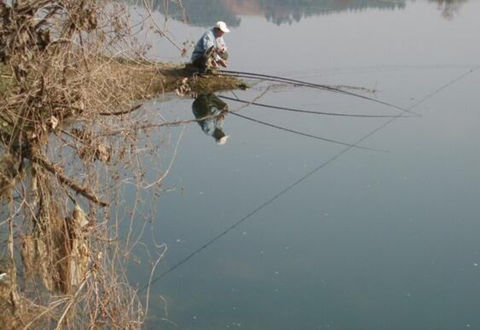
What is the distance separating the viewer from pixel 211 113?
23.6 feet

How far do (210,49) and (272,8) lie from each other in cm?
749

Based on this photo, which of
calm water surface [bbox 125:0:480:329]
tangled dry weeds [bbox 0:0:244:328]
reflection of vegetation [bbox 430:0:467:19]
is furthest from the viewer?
reflection of vegetation [bbox 430:0:467:19]

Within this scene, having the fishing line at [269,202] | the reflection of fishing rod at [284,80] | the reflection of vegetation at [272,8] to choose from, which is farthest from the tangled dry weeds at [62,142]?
the reflection of vegetation at [272,8]

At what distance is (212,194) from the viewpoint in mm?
5352

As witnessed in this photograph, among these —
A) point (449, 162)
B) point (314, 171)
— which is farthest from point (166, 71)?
point (449, 162)

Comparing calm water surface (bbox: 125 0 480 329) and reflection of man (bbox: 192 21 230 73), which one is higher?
reflection of man (bbox: 192 21 230 73)

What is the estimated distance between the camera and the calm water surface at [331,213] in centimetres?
393

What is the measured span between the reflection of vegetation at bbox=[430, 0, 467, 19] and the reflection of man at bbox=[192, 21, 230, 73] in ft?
24.4

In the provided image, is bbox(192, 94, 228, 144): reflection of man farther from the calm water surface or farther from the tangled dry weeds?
the tangled dry weeds

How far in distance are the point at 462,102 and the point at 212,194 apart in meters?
3.39

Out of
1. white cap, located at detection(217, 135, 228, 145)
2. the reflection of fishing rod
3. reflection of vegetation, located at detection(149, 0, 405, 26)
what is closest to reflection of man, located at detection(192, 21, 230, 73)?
the reflection of fishing rod

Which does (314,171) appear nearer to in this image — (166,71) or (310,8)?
(166,71)

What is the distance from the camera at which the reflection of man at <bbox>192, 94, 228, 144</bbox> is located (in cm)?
688

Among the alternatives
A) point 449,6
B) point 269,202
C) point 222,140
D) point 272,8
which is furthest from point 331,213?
point 449,6
